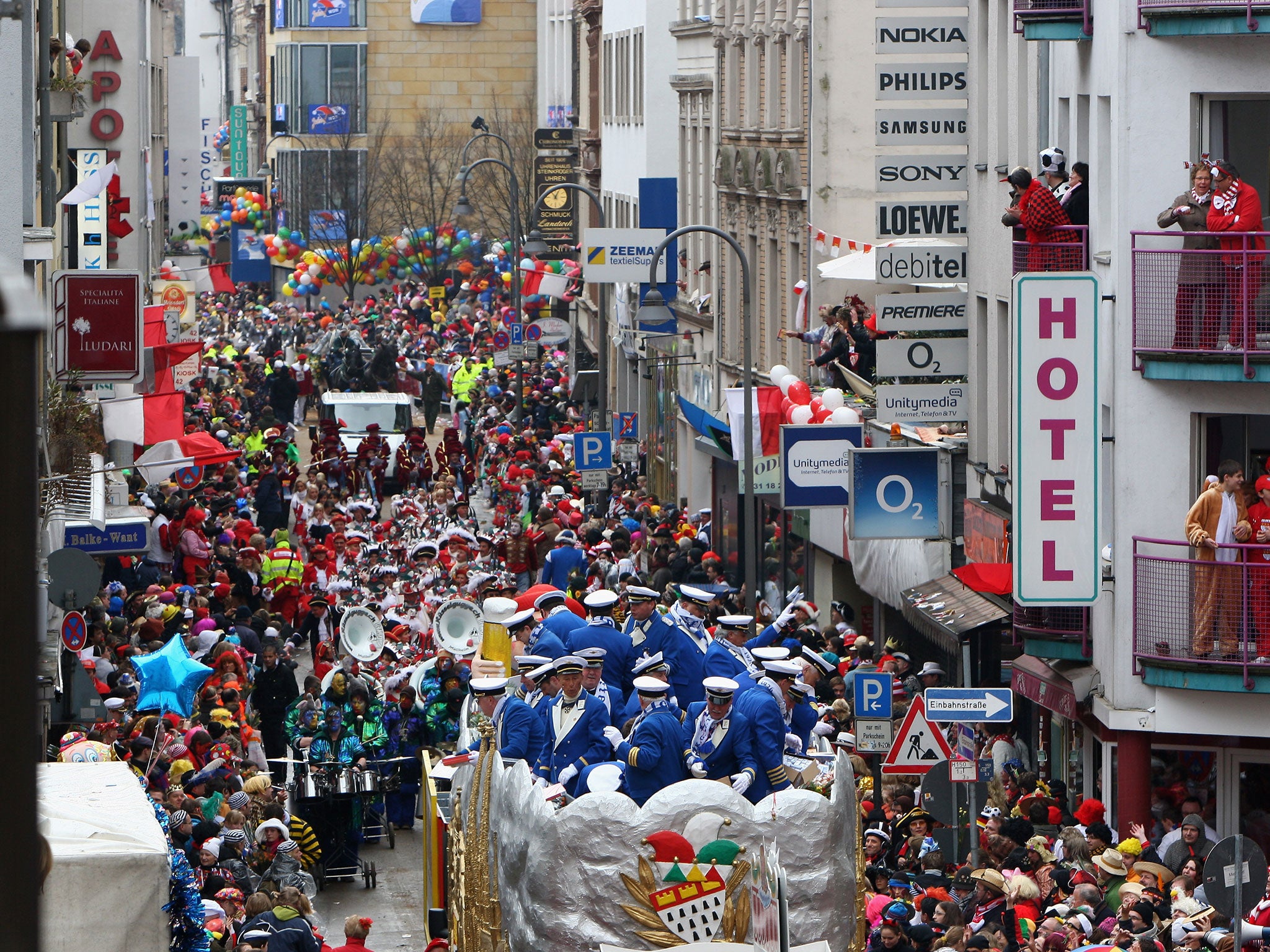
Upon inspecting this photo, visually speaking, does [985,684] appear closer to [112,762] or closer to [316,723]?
[316,723]

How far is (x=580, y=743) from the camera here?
12258mm

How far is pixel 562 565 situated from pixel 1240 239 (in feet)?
34.4

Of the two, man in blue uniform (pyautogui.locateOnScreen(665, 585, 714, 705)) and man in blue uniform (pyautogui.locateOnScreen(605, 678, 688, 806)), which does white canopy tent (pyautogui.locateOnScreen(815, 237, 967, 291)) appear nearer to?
man in blue uniform (pyautogui.locateOnScreen(665, 585, 714, 705))

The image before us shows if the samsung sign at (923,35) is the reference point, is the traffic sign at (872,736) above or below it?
below

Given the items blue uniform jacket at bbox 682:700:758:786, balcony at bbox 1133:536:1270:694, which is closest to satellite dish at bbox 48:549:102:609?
blue uniform jacket at bbox 682:700:758:786

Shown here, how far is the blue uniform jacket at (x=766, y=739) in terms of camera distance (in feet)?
37.6

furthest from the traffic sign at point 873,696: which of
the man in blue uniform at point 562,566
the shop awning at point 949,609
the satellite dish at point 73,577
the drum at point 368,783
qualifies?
the man in blue uniform at point 562,566

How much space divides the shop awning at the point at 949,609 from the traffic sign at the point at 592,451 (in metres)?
10.3

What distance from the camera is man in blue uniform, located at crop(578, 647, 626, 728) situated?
12.6m

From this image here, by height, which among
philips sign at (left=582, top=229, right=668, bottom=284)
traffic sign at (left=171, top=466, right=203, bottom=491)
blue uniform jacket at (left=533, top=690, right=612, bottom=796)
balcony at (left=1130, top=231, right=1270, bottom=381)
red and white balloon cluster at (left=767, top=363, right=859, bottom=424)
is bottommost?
blue uniform jacket at (left=533, top=690, right=612, bottom=796)

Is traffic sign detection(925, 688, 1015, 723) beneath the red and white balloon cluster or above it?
beneath

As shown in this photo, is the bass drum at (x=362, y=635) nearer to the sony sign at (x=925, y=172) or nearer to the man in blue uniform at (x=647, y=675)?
the sony sign at (x=925, y=172)

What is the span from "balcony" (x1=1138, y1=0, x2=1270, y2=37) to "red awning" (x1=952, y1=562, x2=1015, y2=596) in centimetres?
480

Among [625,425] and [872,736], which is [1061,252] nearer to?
[872,736]
